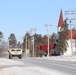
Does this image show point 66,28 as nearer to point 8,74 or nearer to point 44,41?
point 44,41

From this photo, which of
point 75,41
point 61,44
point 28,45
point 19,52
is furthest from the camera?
point 28,45

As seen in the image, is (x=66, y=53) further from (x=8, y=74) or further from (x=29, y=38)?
(x=8, y=74)

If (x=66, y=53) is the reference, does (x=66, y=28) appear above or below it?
above

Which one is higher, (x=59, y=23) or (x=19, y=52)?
(x=59, y=23)

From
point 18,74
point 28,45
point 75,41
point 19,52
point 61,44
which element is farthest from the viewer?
point 28,45

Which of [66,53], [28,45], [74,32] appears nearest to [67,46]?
[66,53]

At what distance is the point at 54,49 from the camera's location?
421 ft

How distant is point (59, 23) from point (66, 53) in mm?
26462

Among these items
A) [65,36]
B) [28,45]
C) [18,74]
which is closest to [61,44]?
[65,36]

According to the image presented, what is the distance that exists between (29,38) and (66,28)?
151 ft

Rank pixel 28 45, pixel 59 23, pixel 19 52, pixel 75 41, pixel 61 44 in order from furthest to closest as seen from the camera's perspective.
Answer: pixel 28 45 < pixel 59 23 < pixel 75 41 < pixel 61 44 < pixel 19 52

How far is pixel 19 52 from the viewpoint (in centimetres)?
7081

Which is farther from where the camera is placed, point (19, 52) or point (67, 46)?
point (67, 46)

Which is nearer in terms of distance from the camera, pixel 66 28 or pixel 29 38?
pixel 66 28
